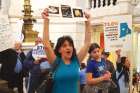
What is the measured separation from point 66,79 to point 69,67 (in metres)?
0.14

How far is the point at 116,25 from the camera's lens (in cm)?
1094

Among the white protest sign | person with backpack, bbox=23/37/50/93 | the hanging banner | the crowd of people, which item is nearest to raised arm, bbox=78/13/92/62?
the crowd of people

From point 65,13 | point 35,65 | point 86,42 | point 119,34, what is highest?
point 65,13

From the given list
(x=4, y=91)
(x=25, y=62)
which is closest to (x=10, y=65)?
(x=25, y=62)

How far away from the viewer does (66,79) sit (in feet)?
16.1

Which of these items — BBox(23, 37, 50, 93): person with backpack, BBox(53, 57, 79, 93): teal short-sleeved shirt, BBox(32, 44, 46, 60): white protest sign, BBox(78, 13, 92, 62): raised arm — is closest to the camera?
BBox(53, 57, 79, 93): teal short-sleeved shirt

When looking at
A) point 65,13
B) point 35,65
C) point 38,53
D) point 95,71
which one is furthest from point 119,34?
point 65,13

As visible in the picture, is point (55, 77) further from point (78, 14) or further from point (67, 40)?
point (78, 14)

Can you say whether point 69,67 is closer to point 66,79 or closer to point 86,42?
point 66,79

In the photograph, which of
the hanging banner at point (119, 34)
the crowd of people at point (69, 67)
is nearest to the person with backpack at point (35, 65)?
the crowd of people at point (69, 67)

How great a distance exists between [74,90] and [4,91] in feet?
6.47

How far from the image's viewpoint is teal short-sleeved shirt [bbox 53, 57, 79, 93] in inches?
193

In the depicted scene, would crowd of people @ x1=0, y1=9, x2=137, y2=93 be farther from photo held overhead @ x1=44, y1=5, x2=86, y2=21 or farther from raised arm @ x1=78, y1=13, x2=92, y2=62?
photo held overhead @ x1=44, y1=5, x2=86, y2=21

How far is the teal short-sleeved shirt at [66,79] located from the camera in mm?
4902
